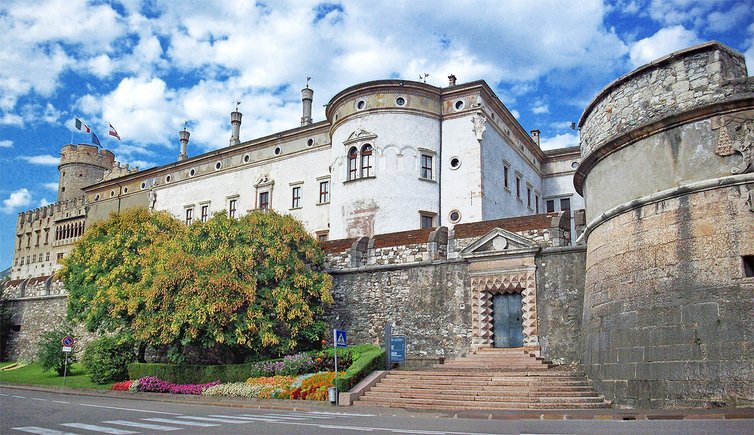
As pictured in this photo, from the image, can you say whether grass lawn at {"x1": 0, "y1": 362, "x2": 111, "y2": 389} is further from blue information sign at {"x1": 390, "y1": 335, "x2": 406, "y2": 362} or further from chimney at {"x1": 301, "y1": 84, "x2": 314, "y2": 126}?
chimney at {"x1": 301, "y1": 84, "x2": 314, "y2": 126}

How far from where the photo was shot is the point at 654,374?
42.7 ft

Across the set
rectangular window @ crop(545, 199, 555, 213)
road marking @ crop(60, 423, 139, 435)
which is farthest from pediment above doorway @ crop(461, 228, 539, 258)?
rectangular window @ crop(545, 199, 555, 213)

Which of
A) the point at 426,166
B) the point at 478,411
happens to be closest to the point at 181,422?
the point at 478,411

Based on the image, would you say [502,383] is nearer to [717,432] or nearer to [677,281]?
[677,281]

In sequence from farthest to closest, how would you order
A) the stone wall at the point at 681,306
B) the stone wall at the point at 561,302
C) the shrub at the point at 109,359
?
1. the shrub at the point at 109,359
2. the stone wall at the point at 561,302
3. the stone wall at the point at 681,306

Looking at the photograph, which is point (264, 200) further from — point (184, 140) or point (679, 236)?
point (679, 236)

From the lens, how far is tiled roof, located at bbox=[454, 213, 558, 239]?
22.0m

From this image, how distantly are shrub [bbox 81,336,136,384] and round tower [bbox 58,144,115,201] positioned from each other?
4901 cm

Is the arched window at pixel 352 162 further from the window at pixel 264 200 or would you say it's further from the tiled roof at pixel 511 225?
the tiled roof at pixel 511 225

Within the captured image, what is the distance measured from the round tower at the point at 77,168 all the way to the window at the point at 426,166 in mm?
50378

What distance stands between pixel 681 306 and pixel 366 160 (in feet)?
75.9

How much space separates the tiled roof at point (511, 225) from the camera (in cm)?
2195

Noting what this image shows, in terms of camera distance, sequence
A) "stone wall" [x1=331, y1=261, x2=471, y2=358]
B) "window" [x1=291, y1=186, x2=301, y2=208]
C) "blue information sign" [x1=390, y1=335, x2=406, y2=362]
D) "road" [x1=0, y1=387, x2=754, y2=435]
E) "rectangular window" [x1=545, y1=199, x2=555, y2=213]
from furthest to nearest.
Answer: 1. "rectangular window" [x1=545, y1=199, x2=555, y2=213]
2. "window" [x1=291, y1=186, x2=301, y2=208]
3. "stone wall" [x1=331, y1=261, x2=471, y2=358]
4. "blue information sign" [x1=390, y1=335, x2=406, y2=362]
5. "road" [x1=0, y1=387, x2=754, y2=435]

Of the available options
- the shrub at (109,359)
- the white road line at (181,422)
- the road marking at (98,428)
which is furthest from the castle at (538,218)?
the road marking at (98,428)
